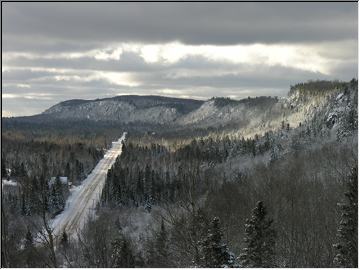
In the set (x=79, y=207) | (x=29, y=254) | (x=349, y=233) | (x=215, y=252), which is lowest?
(x=79, y=207)

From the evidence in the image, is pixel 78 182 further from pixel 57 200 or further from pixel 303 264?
pixel 303 264

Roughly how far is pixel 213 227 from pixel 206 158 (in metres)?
165

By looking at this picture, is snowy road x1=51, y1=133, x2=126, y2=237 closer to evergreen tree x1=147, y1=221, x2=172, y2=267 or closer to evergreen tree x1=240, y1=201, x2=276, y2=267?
evergreen tree x1=147, y1=221, x2=172, y2=267

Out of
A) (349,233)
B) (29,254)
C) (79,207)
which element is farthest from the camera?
(79,207)

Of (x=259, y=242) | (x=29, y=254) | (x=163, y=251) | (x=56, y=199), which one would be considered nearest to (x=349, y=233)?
(x=259, y=242)

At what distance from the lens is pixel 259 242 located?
38531 mm

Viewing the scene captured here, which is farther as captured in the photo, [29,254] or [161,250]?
[29,254]

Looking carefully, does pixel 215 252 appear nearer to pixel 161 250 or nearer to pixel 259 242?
pixel 161 250

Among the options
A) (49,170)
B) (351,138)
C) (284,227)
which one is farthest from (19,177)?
(284,227)

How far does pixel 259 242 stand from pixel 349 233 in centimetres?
919

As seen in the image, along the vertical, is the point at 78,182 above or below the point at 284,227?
below

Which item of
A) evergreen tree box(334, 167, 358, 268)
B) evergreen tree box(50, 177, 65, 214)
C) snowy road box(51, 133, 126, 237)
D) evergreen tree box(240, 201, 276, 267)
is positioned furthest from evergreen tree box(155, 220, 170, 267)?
evergreen tree box(50, 177, 65, 214)

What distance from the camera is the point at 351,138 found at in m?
165

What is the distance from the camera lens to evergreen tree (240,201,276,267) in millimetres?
37969
